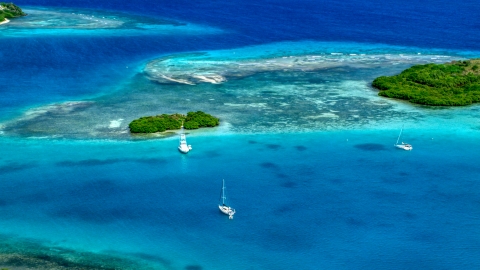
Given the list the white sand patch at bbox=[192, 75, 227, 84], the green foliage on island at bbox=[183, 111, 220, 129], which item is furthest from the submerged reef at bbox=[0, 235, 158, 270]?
the white sand patch at bbox=[192, 75, 227, 84]

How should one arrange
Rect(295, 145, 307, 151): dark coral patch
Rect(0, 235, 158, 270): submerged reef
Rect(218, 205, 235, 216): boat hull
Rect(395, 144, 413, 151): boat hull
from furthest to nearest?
Rect(395, 144, 413, 151): boat hull → Rect(295, 145, 307, 151): dark coral patch → Rect(218, 205, 235, 216): boat hull → Rect(0, 235, 158, 270): submerged reef

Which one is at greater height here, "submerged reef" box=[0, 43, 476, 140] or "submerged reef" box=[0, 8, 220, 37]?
"submerged reef" box=[0, 8, 220, 37]

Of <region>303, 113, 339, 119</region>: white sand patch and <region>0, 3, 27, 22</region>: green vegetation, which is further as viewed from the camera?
<region>0, 3, 27, 22</region>: green vegetation

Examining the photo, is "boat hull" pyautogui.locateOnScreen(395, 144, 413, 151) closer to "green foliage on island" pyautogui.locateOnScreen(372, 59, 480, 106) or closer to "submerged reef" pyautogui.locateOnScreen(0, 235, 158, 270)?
"green foliage on island" pyautogui.locateOnScreen(372, 59, 480, 106)

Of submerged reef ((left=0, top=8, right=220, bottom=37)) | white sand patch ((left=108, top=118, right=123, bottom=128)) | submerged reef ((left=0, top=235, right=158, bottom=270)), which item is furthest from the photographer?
submerged reef ((left=0, top=8, right=220, bottom=37))

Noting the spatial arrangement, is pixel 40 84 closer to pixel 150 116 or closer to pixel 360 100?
pixel 150 116

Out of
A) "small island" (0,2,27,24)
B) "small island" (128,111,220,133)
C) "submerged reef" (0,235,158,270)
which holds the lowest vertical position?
"submerged reef" (0,235,158,270)

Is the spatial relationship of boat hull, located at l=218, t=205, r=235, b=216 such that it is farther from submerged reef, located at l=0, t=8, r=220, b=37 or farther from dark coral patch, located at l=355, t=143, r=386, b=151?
submerged reef, located at l=0, t=8, r=220, b=37

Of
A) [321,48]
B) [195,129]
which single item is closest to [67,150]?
[195,129]
